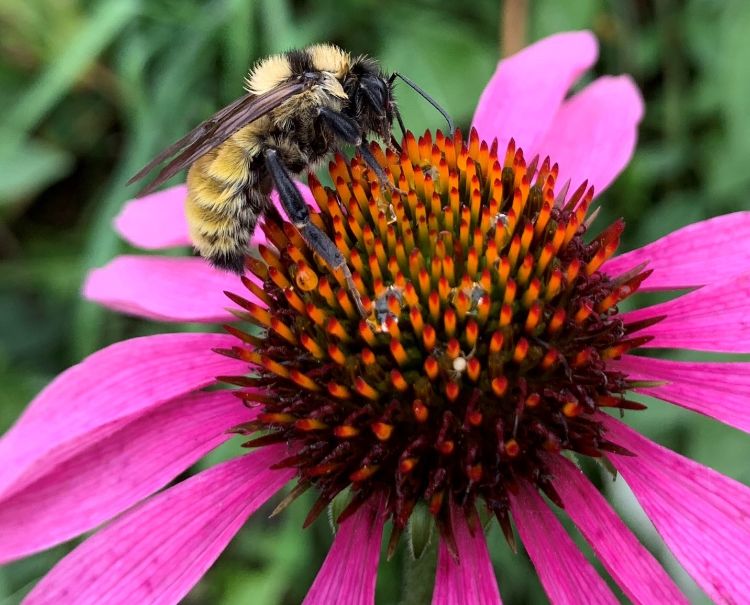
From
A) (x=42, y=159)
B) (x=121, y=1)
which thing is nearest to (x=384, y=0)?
(x=121, y=1)

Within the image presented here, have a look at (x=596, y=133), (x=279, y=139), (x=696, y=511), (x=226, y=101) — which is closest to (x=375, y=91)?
(x=279, y=139)

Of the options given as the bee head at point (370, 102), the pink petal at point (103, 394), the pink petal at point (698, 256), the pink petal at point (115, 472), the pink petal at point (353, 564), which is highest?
the bee head at point (370, 102)

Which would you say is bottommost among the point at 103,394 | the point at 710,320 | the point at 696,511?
the point at 696,511

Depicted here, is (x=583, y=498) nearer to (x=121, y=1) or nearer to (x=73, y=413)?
(x=73, y=413)

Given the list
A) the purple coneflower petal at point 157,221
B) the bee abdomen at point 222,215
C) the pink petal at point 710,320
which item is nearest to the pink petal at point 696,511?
the pink petal at point 710,320

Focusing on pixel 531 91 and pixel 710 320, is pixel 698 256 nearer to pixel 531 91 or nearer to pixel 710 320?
pixel 710 320

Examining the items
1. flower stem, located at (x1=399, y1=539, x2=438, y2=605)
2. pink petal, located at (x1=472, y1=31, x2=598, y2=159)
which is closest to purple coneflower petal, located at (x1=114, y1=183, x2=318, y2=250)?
pink petal, located at (x1=472, y1=31, x2=598, y2=159)

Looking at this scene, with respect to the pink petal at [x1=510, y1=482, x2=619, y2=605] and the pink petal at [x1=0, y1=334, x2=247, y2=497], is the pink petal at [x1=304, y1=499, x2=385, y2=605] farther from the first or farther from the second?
the pink petal at [x1=0, y1=334, x2=247, y2=497]

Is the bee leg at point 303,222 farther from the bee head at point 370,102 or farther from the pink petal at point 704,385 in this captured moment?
the pink petal at point 704,385
